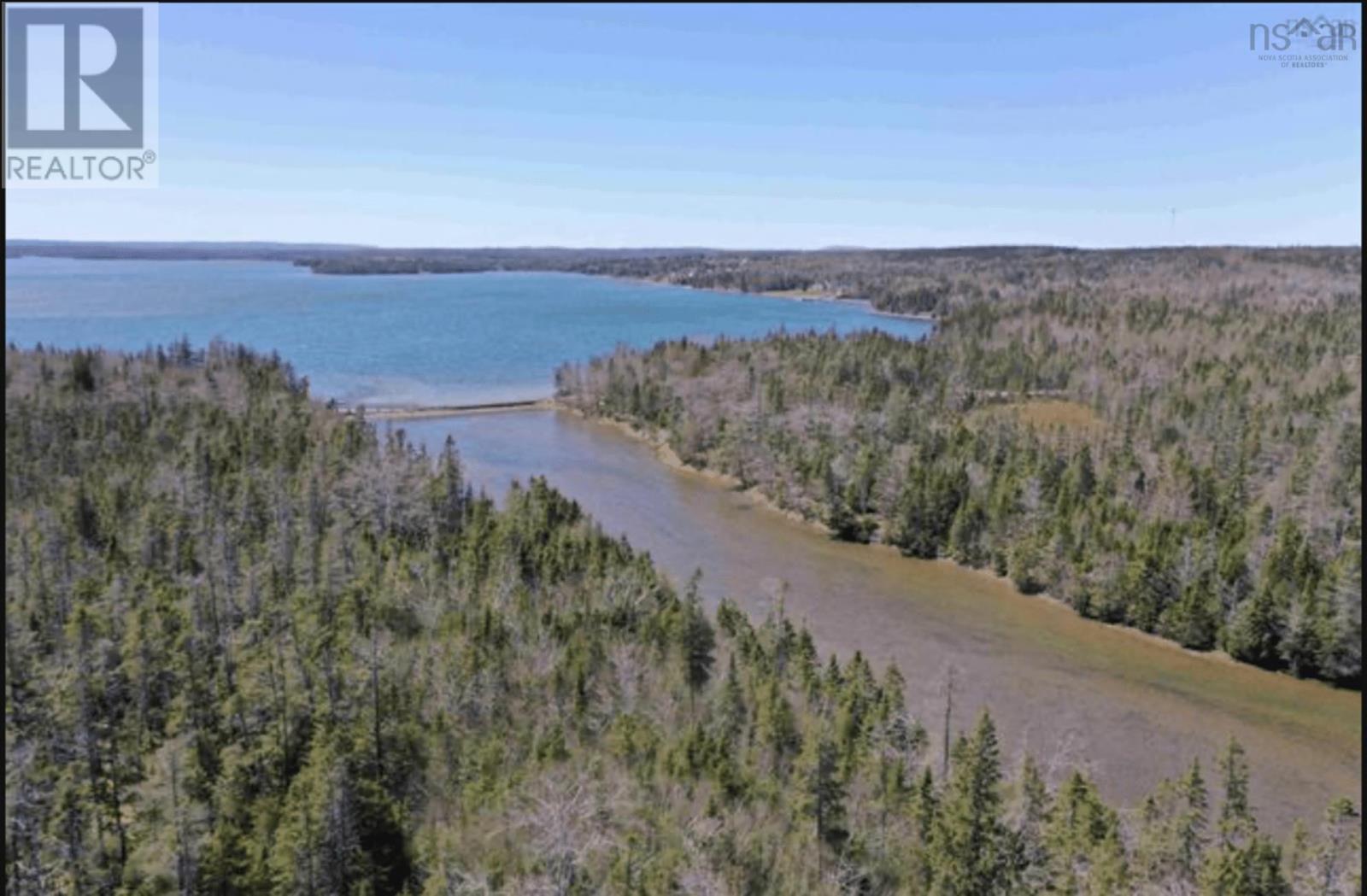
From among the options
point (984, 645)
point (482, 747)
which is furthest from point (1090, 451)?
point (482, 747)

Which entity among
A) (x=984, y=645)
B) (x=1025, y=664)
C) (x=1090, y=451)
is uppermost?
(x=1090, y=451)

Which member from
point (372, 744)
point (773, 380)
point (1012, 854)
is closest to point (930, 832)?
point (1012, 854)

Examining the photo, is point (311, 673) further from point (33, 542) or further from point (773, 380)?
point (773, 380)

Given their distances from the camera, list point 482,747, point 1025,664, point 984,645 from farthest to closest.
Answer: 1. point 984,645
2. point 1025,664
3. point 482,747

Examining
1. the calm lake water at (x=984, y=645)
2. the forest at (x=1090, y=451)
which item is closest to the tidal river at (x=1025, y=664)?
the calm lake water at (x=984, y=645)

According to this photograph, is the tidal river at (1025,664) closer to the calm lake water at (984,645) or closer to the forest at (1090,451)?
the calm lake water at (984,645)

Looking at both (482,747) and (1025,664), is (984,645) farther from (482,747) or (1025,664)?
(482,747)
